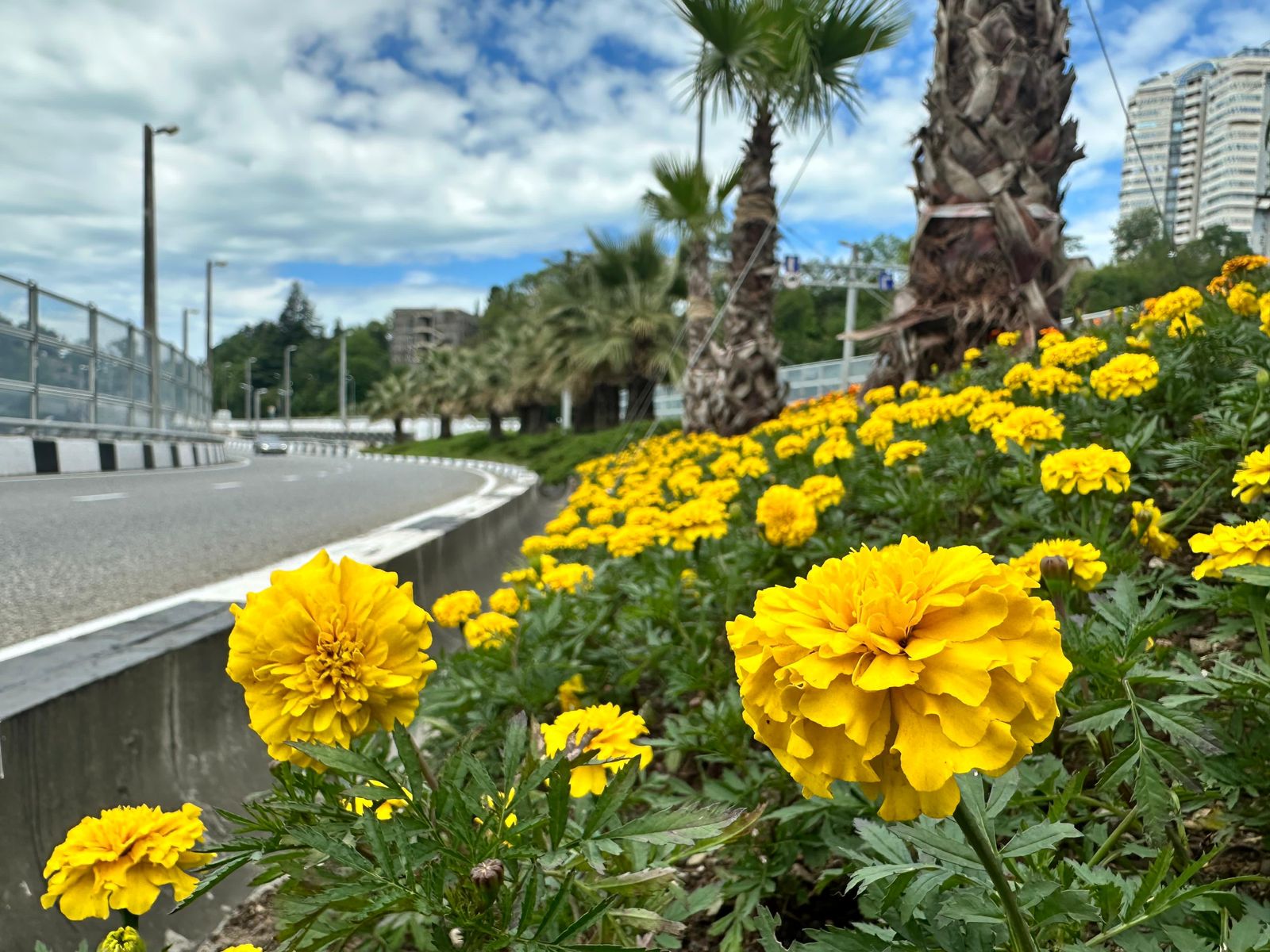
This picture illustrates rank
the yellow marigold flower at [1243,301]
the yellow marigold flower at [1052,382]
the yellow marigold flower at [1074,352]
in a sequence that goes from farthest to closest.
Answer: the yellow marigold flower at [1074,352]
the yellow marigold flower at [1243,301]
the yellow marigold flower at [1052,382]

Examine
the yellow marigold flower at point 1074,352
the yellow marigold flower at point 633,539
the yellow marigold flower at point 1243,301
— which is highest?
the yellow marigold flower at point 1243,301

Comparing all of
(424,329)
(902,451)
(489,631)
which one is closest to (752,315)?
(902,451)

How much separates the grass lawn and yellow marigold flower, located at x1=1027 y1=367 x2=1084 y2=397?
13002 millimetres

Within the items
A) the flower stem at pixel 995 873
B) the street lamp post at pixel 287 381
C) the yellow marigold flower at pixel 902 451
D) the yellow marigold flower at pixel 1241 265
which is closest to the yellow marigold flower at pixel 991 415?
the yellow marigold flower at pixel 902 451

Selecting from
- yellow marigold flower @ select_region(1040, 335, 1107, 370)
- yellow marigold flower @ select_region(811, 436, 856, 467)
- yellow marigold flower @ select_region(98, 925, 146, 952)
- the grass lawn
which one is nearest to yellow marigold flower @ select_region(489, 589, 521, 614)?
yellow marigold flower @ select_region(811, 436, 856, 467)

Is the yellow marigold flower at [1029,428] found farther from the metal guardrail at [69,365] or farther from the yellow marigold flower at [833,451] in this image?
the metal guardrail at [69,365]

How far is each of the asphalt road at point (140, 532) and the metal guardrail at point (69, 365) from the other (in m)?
1.40

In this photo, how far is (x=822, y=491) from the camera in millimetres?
2547

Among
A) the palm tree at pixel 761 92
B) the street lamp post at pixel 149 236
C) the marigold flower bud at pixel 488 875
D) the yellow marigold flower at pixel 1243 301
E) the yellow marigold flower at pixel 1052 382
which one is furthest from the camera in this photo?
the street lamp post at pixel 149 236

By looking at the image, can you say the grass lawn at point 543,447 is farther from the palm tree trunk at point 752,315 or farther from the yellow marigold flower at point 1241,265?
the yellow marigold flower at point 1241,265

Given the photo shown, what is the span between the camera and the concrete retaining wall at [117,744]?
54.2 inches

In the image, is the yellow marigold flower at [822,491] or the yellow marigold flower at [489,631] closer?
the yellow marigold flower at [489,631]

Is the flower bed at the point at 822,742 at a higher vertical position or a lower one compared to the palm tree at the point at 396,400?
lower

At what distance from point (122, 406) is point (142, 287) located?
373 cm
